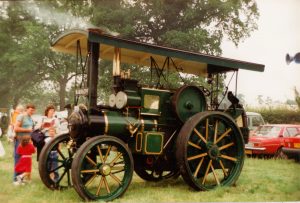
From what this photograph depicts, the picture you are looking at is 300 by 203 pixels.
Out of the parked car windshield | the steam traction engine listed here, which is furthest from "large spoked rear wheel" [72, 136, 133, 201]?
the parked car windshield

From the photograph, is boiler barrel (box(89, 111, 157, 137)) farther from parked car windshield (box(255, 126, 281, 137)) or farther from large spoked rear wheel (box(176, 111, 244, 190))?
parked car windshield (box(255, 126, 281, 137))

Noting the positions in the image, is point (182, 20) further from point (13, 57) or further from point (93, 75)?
point (93, 75)

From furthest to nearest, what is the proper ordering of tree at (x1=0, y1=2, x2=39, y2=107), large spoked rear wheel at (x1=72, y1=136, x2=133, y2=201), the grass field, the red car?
the red car
tree at (x1=0, y1=2, x2=39, y2=107)
the grass field
large spoked rear wheel at (x1=72, y1=136, x2=133, y2=201)

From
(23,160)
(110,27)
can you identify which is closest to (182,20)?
(110,27)

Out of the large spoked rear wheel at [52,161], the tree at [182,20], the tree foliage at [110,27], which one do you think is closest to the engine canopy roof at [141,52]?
the tree foliage at [110,27]

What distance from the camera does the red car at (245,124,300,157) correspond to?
7922 millimetres

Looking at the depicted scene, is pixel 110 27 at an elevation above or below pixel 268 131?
above

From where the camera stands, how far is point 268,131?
8.34 metres

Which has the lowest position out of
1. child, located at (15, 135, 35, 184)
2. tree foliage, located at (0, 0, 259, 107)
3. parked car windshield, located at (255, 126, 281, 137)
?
child, located at (15, 135, 35, 184)

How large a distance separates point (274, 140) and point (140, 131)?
4.67m

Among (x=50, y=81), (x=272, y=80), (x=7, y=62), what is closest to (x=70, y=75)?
(x=50, y=81)

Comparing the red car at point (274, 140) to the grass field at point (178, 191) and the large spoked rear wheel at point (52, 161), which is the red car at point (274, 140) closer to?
the grass field at point (178, 191)

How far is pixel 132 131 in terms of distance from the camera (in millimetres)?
4098

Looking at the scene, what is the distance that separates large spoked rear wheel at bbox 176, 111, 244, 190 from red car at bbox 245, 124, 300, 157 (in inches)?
139
